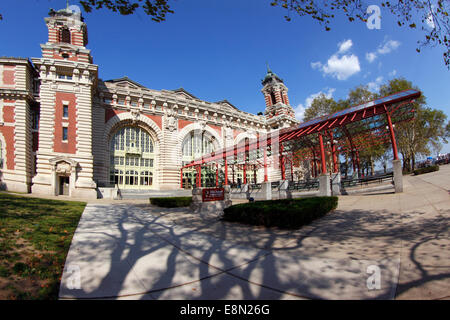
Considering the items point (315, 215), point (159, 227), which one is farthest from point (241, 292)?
point (315, 215)

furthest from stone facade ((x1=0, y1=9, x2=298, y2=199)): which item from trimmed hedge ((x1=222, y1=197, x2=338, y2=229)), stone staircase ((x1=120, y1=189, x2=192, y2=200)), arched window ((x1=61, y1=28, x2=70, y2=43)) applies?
trimmed hedge ((x1=222, y1=197, x2=338, y2=229))

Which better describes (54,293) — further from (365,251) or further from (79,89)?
(79,89)

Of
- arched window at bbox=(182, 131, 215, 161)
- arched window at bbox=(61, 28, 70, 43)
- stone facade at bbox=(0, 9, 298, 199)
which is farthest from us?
arched window at bbox=(182, 131, 215, 161)

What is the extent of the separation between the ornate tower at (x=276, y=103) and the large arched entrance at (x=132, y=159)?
28164mm

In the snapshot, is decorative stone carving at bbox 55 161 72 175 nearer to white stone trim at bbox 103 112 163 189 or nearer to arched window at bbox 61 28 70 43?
white stone trim at bbox 103 112 163 189

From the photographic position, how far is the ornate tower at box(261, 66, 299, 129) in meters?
46.2

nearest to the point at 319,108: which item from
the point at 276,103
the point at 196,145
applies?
the point at 276,103

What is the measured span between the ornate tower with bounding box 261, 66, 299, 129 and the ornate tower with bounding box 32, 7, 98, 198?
116ft

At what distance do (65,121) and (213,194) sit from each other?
22.2 m

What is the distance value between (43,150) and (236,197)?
21.5 m

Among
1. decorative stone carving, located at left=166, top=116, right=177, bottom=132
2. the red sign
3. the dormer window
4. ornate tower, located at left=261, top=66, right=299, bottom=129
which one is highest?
ornate tower, located at left=261, top=66, right=299, bottom=129

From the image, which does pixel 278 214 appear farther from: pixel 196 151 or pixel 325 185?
pixel 196 151

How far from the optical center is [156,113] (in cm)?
3234
